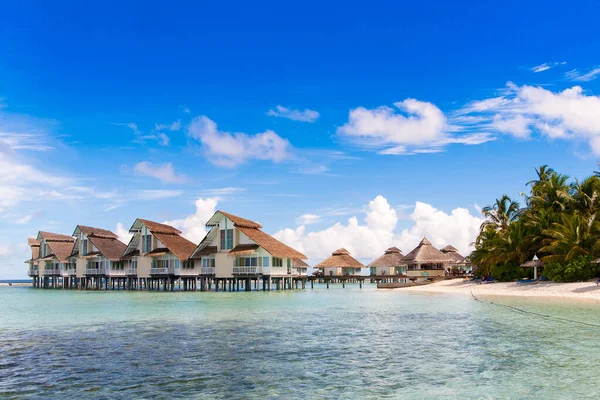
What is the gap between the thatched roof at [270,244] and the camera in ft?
149

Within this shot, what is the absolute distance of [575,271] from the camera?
34.8m

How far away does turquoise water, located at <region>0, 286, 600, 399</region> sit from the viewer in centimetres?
945

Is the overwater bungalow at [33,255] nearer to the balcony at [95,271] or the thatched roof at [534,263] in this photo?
the balcony at [95,271]

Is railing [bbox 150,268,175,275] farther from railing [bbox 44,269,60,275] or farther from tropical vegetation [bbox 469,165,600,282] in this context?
tropical vegetation [bbox 469,165,600,282]

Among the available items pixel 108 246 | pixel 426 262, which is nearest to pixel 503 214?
pixel 426 262

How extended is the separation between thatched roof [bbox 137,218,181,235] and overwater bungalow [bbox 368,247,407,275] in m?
31.2

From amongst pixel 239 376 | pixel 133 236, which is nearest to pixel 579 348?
pixel 239 376

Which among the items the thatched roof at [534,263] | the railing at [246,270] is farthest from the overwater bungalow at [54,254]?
the thatched roof at [534,263]

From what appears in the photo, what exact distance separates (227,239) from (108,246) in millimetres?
19669

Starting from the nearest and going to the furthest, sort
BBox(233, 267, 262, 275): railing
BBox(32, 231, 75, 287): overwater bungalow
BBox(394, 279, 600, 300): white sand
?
BBox(394, 279, 600, 300): white sand < BBox(233, 267, 262, 275): railing < BBox(32, 231, 75, 287): overwater bungalow

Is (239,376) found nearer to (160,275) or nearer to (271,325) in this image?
(271,325)

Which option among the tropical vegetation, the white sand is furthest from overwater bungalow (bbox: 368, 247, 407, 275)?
the white sand

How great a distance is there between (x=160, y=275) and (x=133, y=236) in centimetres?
576

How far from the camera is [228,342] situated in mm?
15109
